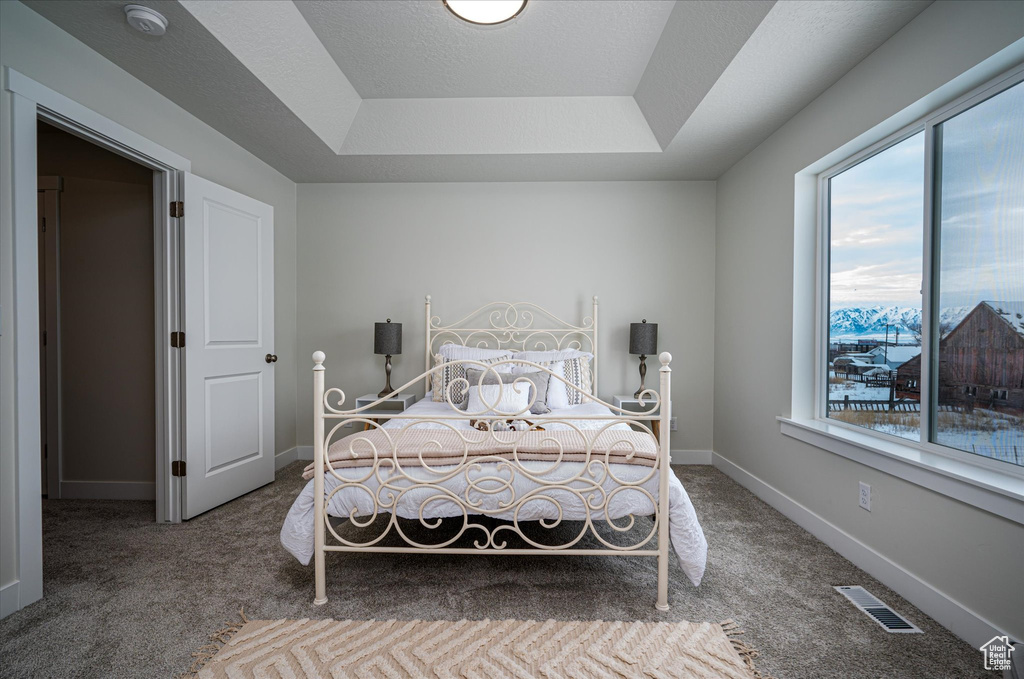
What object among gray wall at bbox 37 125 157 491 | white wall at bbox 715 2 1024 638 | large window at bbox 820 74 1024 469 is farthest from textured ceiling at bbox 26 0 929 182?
gray wall at bbox 37 125 157 491

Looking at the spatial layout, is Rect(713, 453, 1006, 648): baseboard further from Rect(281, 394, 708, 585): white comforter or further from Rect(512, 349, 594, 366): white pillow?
Rect(512, 349, 594, 366): white pillow

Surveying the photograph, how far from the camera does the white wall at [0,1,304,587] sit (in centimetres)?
179

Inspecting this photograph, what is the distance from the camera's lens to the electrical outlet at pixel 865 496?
214 cm

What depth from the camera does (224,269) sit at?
2.95 meters

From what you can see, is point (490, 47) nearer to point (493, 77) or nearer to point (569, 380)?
point (493, 77)

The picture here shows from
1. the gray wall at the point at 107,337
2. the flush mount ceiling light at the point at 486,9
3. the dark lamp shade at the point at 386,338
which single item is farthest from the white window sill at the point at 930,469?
the gray wall at the point at 107,337

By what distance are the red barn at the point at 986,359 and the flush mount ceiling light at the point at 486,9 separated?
2.26 metres

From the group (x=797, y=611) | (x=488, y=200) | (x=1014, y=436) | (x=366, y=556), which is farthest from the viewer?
(x=488, y=200)

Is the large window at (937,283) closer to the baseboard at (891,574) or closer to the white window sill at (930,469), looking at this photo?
the white window sill at (930,469)

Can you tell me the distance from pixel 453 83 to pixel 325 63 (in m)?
0.78

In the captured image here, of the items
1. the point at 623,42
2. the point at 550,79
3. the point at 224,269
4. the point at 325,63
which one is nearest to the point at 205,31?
the point at 325,63

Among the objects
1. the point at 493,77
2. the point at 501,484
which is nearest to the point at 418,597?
the point at 501,484

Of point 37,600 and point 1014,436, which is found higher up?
point 1014,436

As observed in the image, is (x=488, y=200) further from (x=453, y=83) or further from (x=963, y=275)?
(x=963, y=275)
